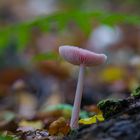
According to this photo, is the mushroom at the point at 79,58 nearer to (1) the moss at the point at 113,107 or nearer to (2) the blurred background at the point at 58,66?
(1) the moss at the point at 113,107

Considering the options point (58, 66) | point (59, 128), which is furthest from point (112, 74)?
point (59, 128)

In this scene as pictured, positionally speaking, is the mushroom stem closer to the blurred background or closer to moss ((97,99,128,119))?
moss ((97,99,128,119))

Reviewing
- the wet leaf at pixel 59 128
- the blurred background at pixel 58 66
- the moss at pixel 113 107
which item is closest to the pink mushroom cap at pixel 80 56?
the moss at pixel 113 107

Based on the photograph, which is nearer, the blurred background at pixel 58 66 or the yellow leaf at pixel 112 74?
the blurred background at pixel 58 66

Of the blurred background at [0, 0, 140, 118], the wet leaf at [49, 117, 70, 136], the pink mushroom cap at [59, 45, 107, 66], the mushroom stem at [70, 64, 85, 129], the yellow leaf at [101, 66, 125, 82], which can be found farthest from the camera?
the yellow leaf at [101, 66, 125, 82]

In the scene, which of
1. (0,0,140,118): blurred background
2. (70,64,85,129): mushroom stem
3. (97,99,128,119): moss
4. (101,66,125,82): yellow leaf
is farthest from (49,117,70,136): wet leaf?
(101,66,125,82): yellow leaf

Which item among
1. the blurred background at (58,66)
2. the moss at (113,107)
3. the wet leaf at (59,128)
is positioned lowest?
the moss at (113,107)

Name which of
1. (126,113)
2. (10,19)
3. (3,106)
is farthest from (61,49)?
(10,19)
